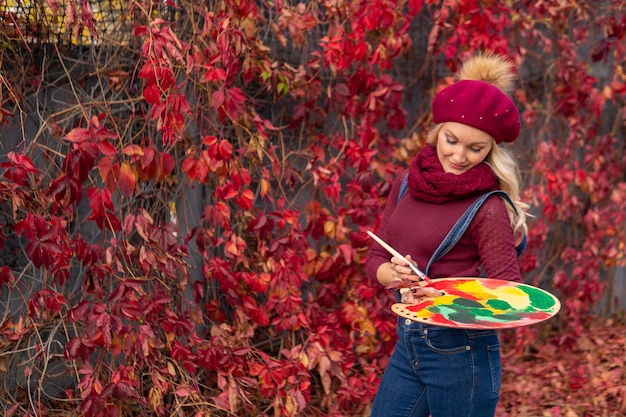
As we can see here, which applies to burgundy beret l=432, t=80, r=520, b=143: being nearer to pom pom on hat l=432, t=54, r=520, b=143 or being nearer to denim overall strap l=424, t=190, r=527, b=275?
pom pom on hat l=432, t=54, r=520, b=143

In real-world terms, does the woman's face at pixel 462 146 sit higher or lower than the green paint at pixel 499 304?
higher

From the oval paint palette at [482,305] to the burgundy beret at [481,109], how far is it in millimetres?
430

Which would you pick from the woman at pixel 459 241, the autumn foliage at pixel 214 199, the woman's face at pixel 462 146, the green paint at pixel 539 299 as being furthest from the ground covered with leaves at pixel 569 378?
the woman's face at pixel 462 146

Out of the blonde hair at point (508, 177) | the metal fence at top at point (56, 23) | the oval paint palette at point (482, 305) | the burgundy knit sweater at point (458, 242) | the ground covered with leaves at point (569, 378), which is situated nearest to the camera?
the oval paint palette at point (482, 305)

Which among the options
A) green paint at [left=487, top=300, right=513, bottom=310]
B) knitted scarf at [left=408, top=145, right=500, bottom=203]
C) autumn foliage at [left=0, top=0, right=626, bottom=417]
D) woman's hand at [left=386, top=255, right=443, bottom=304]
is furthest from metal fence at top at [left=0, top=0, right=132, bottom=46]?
green paint at [left=487, top=300, right=513, bottom=310]

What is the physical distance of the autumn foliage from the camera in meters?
2.84

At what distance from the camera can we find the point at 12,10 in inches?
118

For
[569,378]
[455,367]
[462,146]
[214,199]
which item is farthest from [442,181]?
[569,378]

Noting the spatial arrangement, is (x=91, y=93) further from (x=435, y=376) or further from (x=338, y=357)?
(x=435, y=376)

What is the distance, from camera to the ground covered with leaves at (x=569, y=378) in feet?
12.9

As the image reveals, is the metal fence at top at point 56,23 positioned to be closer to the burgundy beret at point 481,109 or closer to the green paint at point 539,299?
the burgundy beret at point 481,109

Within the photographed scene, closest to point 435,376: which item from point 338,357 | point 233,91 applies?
point 338,357

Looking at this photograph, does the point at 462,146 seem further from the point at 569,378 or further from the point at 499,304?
the point at 569,378

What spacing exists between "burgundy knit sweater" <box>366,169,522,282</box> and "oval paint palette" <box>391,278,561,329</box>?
43 mm
